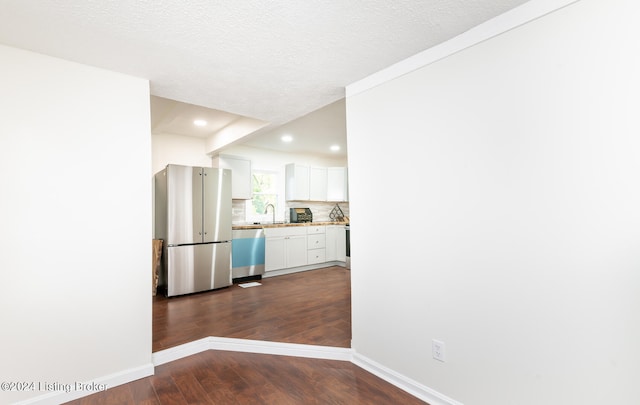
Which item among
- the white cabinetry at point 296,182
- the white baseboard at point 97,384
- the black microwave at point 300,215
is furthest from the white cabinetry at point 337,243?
the white baseboard at point 97,384

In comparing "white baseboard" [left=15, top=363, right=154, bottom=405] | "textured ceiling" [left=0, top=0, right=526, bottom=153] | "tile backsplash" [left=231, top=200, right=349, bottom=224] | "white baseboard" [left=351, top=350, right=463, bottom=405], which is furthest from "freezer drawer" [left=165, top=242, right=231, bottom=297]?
"white baseboard" [left=351, top=350, right=463, bottom=405]

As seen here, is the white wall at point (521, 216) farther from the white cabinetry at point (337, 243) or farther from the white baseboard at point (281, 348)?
the white cabinetry at point (337, 243)

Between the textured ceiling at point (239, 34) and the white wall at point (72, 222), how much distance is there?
22 cm

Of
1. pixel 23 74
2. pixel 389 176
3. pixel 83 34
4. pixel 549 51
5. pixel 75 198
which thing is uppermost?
pixel 83 34

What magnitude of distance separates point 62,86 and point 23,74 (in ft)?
0.63

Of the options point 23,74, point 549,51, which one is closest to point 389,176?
point 549,51

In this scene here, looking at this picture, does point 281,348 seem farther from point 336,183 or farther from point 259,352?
point 336,183

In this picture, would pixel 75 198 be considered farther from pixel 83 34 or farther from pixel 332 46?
pixel 332 46

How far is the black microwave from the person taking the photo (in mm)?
6020

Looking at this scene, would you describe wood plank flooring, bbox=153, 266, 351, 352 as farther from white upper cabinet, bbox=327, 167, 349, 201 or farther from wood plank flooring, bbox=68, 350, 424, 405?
white upper cabinet, bbox=327, 167, 349, 201

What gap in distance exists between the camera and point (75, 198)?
6.73 ft

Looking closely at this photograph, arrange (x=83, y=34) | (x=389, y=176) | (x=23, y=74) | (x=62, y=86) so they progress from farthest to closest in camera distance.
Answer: (x=389, y=176), (x=62, y=86), (x=23, y=74), (x=83, y=34)

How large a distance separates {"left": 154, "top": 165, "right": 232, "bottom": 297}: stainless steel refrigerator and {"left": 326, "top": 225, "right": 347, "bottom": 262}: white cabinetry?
2.23 meters

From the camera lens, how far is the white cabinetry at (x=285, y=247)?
518cm
